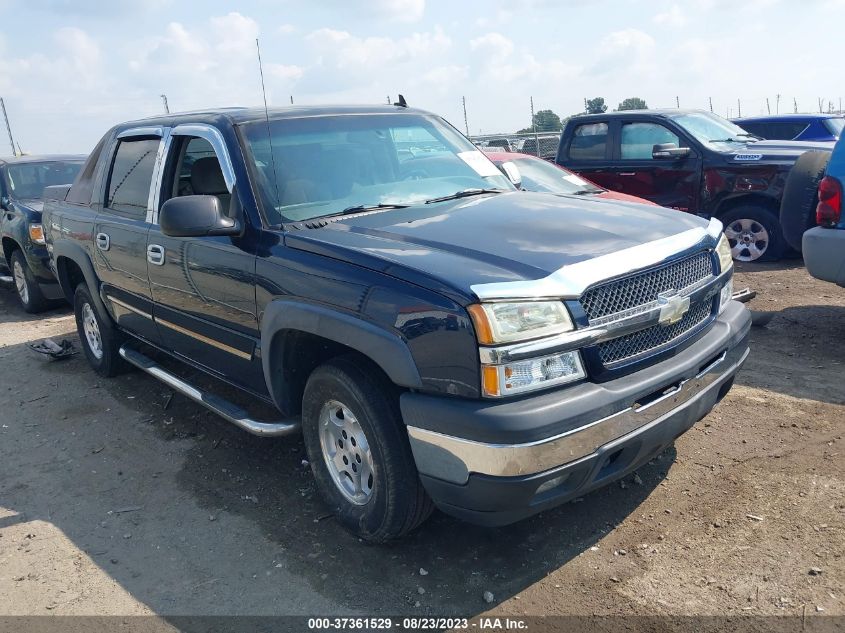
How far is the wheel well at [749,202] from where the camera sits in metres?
8.43

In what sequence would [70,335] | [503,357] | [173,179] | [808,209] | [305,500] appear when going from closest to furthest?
[503,357] → [305,500] → [173,179] → [808,209] → [70,335]

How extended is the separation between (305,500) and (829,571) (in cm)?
239

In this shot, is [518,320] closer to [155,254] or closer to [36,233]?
[155,254]

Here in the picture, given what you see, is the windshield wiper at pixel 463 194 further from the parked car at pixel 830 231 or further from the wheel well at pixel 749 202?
the wheel well at pixel 749 202

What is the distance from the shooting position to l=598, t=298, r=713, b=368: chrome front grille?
279 centimetres

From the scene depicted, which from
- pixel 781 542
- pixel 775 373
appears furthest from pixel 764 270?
pixel 781 542

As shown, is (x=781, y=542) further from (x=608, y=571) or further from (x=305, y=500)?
(x=305, y=500)

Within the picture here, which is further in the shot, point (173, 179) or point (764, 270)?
point (764, 270)

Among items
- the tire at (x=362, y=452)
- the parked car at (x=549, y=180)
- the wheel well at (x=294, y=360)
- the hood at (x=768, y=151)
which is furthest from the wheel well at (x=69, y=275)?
the hood at (x=768, y=151)

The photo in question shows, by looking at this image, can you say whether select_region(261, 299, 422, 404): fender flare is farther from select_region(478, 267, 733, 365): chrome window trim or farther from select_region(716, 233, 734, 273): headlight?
select_region(716, 233, 734, 273): headlight

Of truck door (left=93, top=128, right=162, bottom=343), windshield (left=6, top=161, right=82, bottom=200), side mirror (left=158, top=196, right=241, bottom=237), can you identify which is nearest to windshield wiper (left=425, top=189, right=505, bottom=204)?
side mirror (left=158, top=196, right=241, bottom=237)

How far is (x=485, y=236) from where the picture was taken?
10.2ft

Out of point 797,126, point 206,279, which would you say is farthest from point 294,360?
point 797,126

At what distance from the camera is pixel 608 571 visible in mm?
2990
